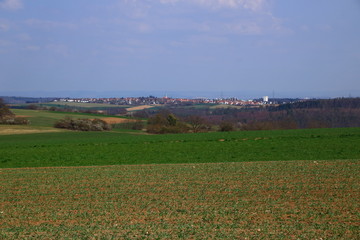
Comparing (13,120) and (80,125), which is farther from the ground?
(13,120)

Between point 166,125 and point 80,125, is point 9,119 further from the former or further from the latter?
point 166,125

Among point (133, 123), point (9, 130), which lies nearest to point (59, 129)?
point (9, 130)

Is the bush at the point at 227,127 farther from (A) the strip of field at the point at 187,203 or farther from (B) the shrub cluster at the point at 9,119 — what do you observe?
(A) the strip of field at the point at 187,203

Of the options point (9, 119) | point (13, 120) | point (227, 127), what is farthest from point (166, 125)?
point (9, 119)

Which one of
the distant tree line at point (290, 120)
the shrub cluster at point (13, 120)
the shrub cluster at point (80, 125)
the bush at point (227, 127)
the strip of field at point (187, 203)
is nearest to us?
the strip of field at point (187, 203)

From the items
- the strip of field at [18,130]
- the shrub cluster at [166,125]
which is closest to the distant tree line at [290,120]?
the shrub cluster at [166,125]

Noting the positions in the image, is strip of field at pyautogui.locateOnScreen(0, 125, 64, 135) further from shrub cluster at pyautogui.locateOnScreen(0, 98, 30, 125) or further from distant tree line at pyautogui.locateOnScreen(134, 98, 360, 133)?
distant tree line at pyautogui.locateOnScreen(134, 98, 360, 133)

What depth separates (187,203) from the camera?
465 inches

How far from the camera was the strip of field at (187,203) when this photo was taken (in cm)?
924

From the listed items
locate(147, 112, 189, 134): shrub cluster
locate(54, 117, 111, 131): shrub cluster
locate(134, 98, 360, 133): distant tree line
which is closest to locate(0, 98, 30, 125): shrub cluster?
locate(54, 117, 111, 131): shrub cluster

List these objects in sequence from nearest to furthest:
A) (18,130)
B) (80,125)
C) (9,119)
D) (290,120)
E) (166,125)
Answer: (18,130)
(166,125)
(9,119)
(80,125)
(290,120)

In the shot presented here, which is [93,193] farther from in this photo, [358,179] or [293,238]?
[358,179]

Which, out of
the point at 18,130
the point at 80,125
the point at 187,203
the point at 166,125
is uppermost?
the point at 187,203

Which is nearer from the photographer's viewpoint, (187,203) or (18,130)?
(187,203)
